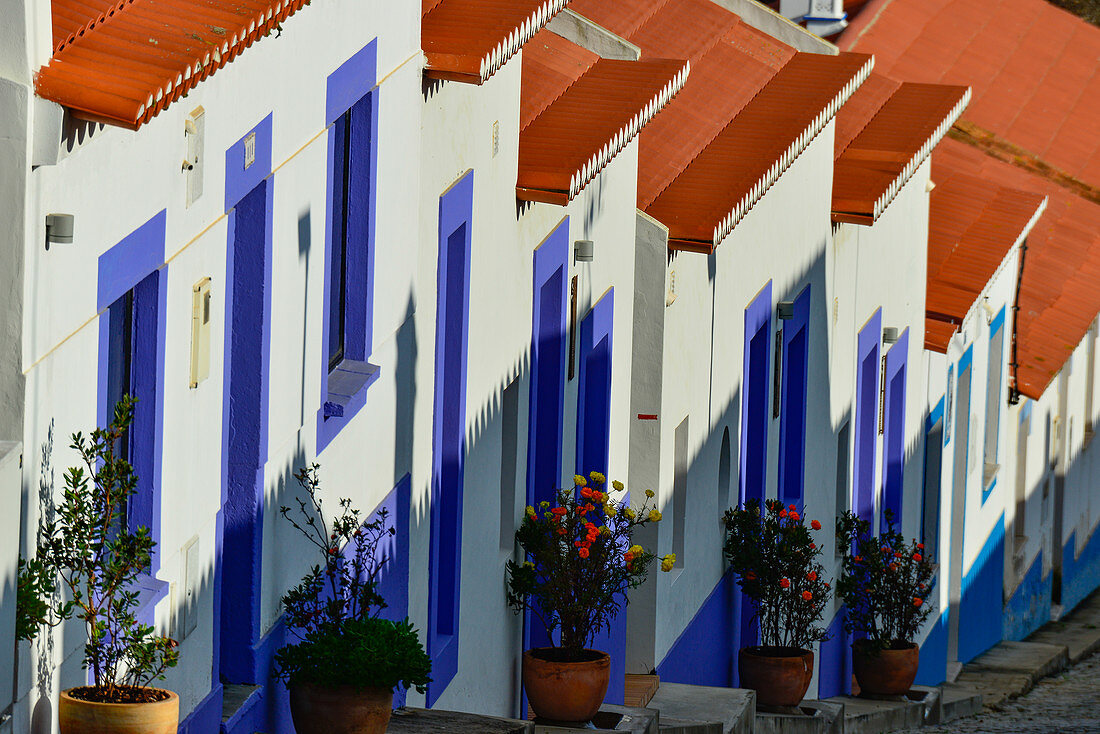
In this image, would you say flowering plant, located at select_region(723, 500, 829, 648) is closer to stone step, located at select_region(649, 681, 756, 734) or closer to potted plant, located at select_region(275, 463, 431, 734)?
stone step, located at select_region(649, 681, 756, 734)

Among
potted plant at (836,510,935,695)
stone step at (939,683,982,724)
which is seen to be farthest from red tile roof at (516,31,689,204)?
stone step at (939,683,982,724)

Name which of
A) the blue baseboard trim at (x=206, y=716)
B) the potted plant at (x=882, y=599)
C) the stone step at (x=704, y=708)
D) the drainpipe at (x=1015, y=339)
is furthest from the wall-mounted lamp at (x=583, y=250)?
the drainpipe at (x=1015, y=339)

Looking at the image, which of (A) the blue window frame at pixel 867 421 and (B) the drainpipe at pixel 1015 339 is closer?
(A) the blue window frame at pixel 867 421

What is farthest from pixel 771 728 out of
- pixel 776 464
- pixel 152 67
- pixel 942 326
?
pixel 152 67

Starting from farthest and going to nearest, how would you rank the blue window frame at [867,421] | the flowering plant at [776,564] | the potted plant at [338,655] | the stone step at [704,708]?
1. the blue window frame at [867,421]
2. the flowering plant at [776,564]
3. the stone step at [704,708]
4. the potted plant at [338,655]

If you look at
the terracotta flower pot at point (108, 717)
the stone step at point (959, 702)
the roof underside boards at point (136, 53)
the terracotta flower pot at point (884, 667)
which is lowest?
the stone step at point (959, 702)

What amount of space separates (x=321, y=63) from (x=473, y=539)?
10.3 ft

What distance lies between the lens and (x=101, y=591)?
622 cm

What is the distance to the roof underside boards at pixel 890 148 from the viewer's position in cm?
1647

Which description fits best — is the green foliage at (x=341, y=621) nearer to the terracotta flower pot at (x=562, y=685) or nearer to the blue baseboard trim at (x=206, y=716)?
the blue baseboard trim at (x=206, y=716)

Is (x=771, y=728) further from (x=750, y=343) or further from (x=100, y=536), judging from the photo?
(x=100, y=536)

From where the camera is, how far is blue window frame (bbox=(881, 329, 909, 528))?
19.8 meters

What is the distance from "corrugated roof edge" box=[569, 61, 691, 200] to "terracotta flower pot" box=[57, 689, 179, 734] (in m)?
5.04

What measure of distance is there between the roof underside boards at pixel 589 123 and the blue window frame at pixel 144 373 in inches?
158
